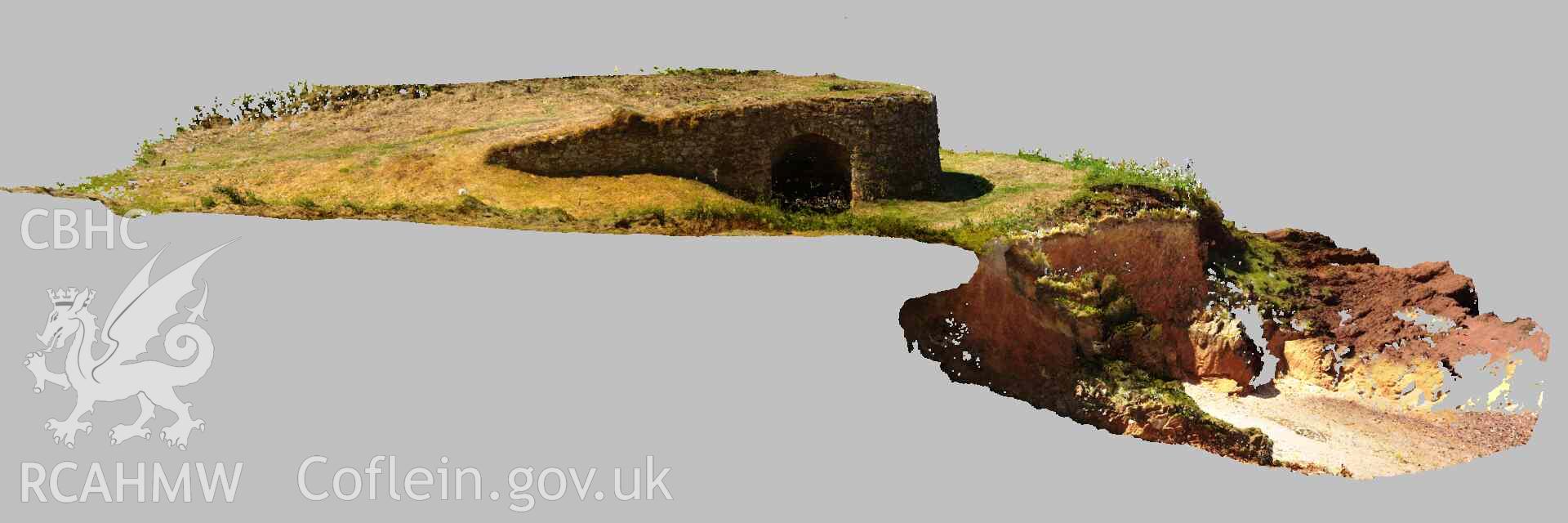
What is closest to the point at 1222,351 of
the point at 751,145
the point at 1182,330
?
the point at 1182,330

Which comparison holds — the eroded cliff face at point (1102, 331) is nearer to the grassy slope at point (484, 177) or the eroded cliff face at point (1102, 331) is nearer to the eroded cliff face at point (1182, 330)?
the eroded cliff face at point (1182, 330)

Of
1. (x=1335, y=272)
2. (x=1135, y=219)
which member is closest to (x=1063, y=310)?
(x=1135, y=219)

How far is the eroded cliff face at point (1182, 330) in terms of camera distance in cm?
1964

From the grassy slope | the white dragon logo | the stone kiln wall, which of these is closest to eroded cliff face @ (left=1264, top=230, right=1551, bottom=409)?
the grassy slope

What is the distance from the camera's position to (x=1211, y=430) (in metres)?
19.4

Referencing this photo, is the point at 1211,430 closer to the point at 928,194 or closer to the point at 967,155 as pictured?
the point at 928,194

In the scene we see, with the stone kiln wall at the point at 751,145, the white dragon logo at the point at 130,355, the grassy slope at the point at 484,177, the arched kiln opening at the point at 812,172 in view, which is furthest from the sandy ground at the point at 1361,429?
the white dragon logo at the point at 130,355

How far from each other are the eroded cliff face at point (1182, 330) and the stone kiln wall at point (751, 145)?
1559 mm

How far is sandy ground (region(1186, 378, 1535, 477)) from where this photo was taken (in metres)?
19.2

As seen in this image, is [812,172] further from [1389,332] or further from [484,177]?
[1389,332]

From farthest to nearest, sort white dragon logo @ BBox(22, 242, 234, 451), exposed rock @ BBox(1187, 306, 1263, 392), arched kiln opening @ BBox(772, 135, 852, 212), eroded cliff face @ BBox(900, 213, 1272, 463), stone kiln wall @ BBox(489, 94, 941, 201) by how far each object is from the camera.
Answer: exposed rock @ BBox(1187, 306, 1263, 392) → arched kiln opening @ BBox(772, 135, 852, 212) → eroded cliff face @ BBox(900, 213, 1272, 463) → stone kiln wall @ BBox(489, 94, 941, 201) → white dragon logo @ BBox(22, 242, 234, 451)

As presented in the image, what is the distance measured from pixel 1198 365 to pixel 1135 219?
184 cm

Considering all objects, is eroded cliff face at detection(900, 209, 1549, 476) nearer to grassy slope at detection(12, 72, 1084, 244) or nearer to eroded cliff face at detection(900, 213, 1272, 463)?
eroded cliff face at detection(900, 213, 1272, 463)

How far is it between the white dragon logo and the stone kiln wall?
3.78 m
